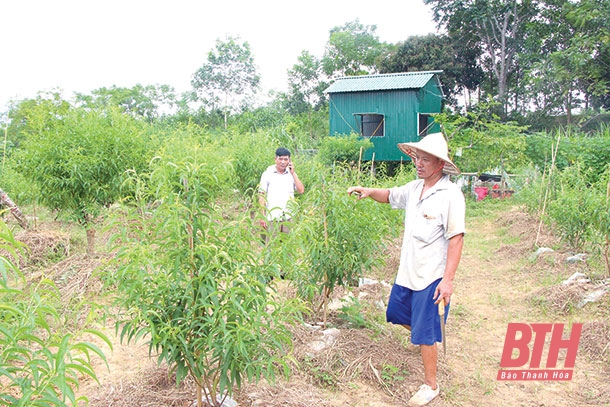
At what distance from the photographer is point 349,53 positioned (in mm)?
31469

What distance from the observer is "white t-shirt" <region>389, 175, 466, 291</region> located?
3090 mm

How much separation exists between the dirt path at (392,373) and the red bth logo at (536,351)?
2.7 inches

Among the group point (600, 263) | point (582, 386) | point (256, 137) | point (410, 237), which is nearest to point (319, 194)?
point (410, 237)

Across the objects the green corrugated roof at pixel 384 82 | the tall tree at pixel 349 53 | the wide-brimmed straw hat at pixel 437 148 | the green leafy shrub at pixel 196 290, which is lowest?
the green leafy shrub at pixel 196 290

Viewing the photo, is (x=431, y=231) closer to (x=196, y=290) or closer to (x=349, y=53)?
(x=196, y=290)

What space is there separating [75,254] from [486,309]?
509cm

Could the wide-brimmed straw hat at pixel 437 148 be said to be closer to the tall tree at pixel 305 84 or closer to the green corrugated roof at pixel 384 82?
the green corrugated roof at pixel 384 82

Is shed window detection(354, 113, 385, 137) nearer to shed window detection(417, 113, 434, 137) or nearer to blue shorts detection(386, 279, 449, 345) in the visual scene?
shed window detection(417, 113, 434, 137)

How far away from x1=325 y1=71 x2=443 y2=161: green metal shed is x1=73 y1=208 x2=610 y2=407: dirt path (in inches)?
585

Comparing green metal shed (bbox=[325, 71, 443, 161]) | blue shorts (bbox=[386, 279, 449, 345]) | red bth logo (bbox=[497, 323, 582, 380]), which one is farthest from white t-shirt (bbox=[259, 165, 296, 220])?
green metal shed (bbox=[325, 71, 443, 161])

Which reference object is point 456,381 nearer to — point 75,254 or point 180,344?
point 180,344

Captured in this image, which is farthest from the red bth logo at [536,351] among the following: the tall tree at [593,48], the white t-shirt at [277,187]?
the tall tree at [593,48]

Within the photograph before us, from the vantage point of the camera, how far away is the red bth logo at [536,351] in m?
3.77

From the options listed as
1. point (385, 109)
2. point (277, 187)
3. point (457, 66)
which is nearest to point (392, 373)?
point (277, 187)
